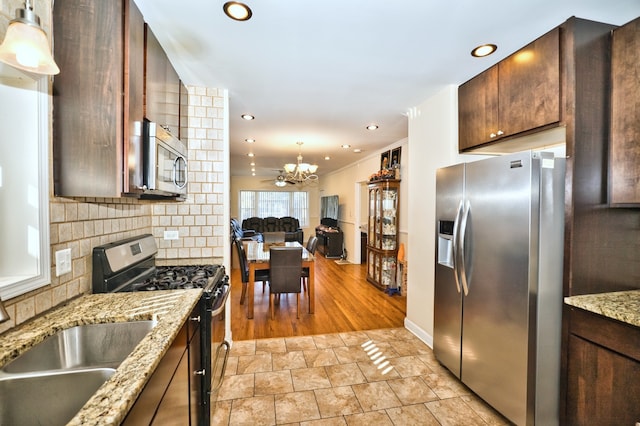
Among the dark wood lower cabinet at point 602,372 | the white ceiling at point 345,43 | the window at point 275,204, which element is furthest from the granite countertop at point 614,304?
the window at point 275,204

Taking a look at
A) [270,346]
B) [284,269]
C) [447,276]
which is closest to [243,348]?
[270,346]

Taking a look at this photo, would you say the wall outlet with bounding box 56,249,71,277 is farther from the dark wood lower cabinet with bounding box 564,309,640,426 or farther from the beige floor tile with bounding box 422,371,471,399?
the dark wood lower cabinet with bounding box 564,309,640,426

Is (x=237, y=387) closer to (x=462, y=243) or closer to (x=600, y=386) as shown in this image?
(x=462, y=243)

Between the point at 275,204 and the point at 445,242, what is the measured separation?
8667mm

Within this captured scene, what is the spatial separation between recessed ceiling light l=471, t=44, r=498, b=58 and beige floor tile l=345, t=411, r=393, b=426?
2580 mm

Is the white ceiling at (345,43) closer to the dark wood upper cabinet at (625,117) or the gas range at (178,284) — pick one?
the dark wood upper cabinet at (625,117)

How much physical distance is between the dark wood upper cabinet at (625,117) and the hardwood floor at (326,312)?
7.92 ft

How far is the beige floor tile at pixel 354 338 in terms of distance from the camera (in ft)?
9.49

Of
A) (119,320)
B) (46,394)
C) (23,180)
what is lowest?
(46,394)

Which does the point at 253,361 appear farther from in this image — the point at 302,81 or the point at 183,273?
the point at 302,81

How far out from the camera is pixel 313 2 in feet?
5.03

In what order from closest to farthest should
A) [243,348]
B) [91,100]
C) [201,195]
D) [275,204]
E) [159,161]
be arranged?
1. [91,100]
2. [159,161]
3. [201,195]
4. [243,348]
5. [275,204]

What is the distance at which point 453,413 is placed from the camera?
6.34 ft

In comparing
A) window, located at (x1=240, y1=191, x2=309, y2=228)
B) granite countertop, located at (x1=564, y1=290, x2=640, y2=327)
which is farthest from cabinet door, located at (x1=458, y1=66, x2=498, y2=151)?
window, located at (x1=240, y1=191, x2=309, y2=228)
